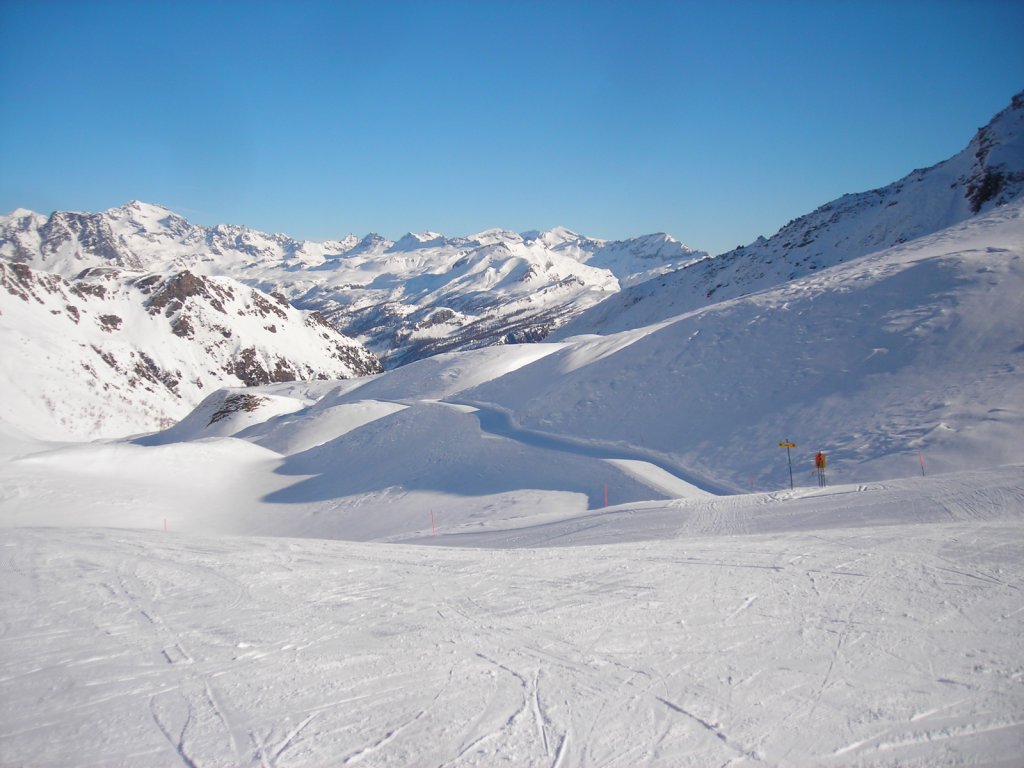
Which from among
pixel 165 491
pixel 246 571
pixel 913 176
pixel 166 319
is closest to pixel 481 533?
pixel 246 571

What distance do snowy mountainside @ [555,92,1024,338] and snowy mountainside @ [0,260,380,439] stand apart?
152ft

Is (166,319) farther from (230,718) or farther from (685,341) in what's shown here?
(230,718)

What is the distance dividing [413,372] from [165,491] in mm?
17559

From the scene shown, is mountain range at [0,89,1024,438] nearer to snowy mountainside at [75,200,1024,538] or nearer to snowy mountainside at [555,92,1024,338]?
snowy mountainside at [555,92,1024,338]

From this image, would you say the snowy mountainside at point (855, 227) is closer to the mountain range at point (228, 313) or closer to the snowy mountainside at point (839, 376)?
the mountain range at point (228, 313)

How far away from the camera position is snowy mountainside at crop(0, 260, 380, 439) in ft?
226

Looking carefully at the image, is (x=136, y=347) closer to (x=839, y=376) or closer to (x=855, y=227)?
(x=839, y=376)

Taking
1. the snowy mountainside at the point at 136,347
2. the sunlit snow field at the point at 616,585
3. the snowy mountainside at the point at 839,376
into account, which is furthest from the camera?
the snowy mountainside at the point at 136,347

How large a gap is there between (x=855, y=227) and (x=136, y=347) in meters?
91.4

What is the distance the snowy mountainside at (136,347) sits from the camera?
6875cm

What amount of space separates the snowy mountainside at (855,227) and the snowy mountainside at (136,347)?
46.2 m

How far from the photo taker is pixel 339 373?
366 feet

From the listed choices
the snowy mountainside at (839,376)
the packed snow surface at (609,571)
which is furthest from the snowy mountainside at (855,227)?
the packed snow surface at (609,571)

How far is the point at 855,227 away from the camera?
7225 centimetres
